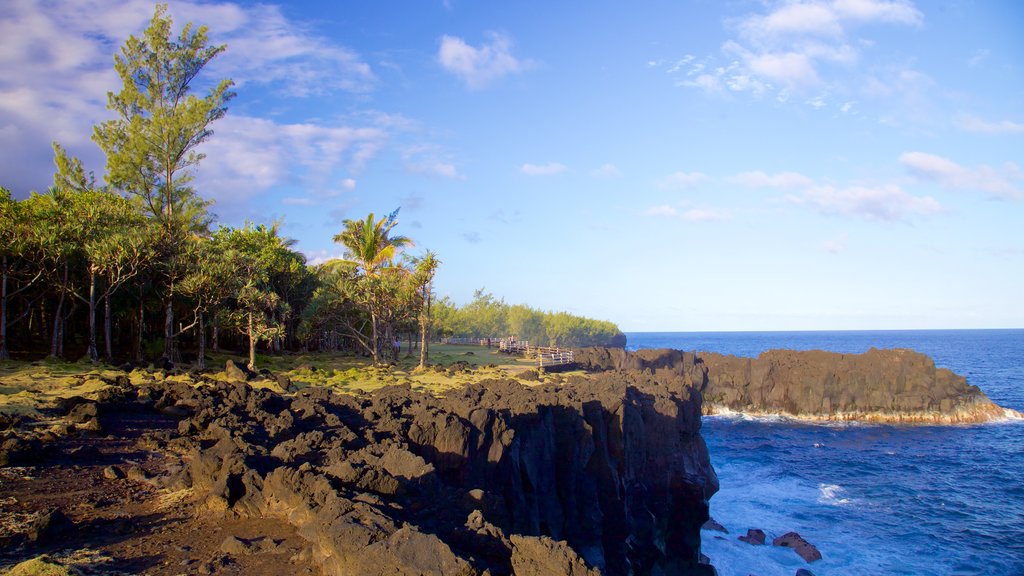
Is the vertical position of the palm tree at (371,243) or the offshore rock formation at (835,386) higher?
the palm tree at (371,243)

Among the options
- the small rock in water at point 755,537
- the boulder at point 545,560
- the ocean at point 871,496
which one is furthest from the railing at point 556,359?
the boulder at point 545,560

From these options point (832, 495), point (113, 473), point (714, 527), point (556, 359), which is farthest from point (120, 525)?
point (556, 359)

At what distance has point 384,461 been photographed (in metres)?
12.9

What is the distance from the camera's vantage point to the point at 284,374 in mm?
30609

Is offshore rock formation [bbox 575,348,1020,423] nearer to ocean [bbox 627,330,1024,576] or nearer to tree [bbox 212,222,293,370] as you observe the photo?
ocean [bbox 627,330,1024,576]

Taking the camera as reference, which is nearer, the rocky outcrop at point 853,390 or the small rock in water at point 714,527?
the small rock in water at point 714,527

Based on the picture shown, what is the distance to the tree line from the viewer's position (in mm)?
28906

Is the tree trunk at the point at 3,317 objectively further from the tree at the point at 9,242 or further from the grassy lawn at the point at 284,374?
the grassy lawn at the point at 284,374

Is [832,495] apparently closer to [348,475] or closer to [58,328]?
[348,475]

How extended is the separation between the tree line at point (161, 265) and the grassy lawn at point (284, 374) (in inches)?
88.5

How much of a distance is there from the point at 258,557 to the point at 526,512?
933 centimetres

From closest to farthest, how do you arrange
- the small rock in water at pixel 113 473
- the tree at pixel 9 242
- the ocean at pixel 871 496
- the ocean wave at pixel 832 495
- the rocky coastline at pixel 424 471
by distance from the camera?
the rocky coastline at pixel 424 471 → the small rock in water at pixel 113 473 → the tree at pixel 9 242 → the ocean at pixel 871 496 → the ocean wave at pixel 832 495

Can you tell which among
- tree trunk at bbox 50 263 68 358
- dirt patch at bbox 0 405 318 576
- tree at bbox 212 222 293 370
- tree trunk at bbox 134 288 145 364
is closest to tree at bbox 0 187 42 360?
tree trunk at bbox 50 263 68 358

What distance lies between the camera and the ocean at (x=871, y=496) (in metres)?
29.1
